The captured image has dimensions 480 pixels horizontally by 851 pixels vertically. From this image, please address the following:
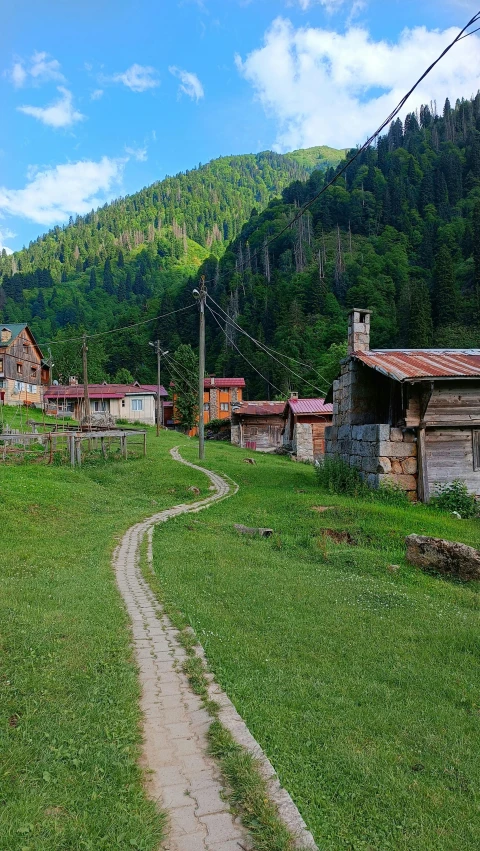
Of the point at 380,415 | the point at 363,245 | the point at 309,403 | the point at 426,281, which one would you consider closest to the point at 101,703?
the point at 380,415

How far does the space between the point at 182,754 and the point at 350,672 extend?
6.84ft

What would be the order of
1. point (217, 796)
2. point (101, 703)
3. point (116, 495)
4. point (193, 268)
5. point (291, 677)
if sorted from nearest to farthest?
1. point (217, 796)
2. point (101, 703)
3. point (291, 677)
4. point (116, 495)
5. point (193, 268)

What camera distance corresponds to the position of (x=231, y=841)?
9.75 ft

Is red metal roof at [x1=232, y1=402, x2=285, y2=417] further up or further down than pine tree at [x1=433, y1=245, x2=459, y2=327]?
further down

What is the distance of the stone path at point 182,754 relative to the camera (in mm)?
3025

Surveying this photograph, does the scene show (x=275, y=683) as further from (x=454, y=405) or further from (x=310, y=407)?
(x=310, y=407)

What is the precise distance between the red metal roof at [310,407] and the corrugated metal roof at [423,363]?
16007 mm

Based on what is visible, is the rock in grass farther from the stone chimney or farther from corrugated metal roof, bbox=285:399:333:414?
corrugated metal roof, bbox=285:399:333:414

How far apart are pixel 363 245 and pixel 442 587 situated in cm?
10976

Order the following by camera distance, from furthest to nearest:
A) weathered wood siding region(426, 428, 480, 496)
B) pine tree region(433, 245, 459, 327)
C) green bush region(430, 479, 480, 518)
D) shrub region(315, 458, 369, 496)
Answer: pine tree region(433, 245, 459, 327)
shrub region(315, 458, 369, 496)
weathered wood siding region(426, 428, 480, 496)
green bush region(430, 479, 480, 518)

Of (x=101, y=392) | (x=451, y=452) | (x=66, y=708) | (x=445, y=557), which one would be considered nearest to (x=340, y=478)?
(x=451, y=452)

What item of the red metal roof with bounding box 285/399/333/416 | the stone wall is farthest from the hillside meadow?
the red metal roof with bounding box 285/399/333/416

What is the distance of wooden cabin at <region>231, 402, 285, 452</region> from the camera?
46.3 m

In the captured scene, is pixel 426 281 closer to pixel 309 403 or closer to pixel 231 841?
pixel 309 403
